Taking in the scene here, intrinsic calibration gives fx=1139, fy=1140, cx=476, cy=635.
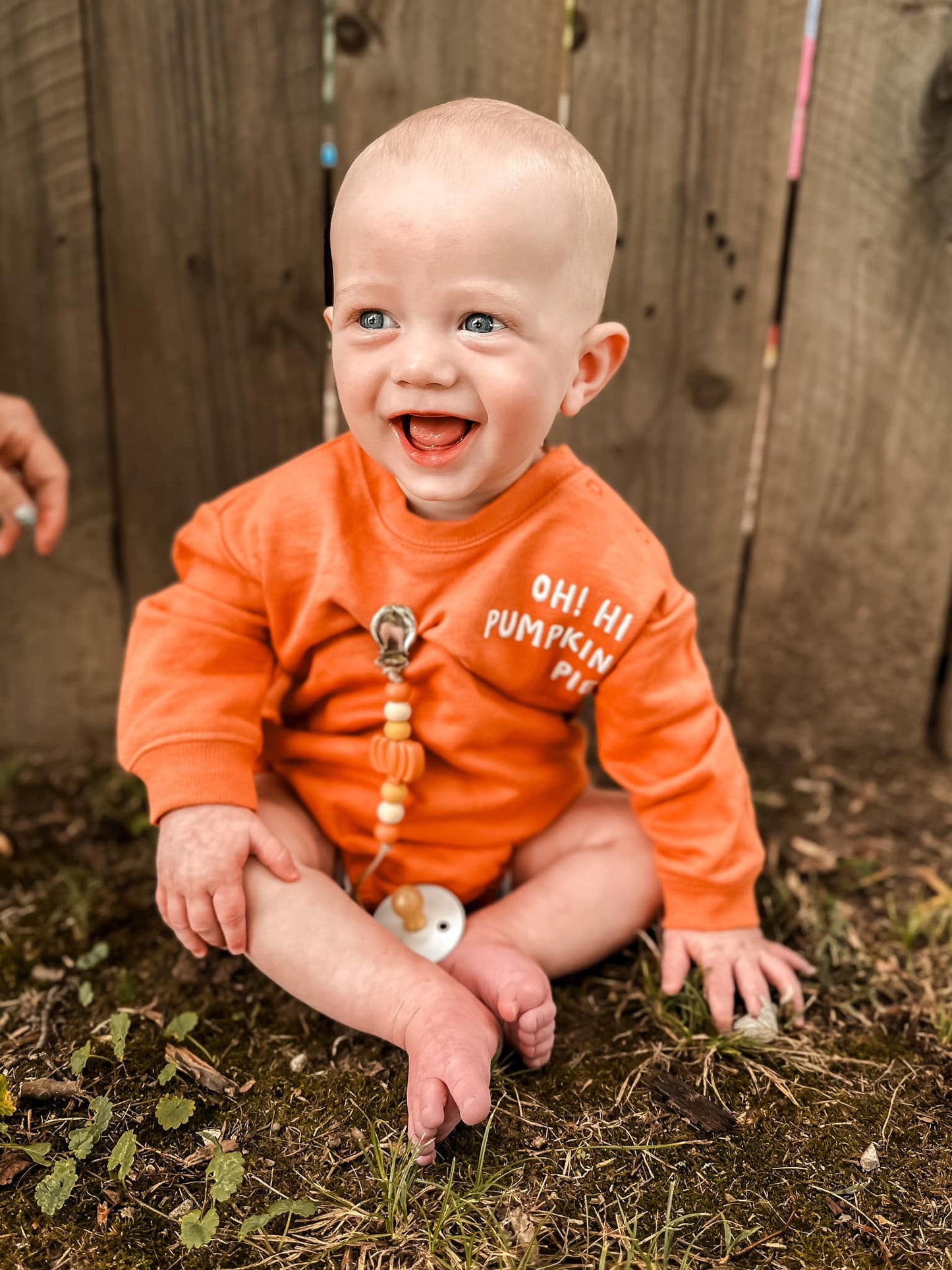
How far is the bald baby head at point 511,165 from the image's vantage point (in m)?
1.28

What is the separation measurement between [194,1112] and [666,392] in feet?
4.75

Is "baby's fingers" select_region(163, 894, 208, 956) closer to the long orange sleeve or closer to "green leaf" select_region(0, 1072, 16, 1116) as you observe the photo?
the long orange sleeve

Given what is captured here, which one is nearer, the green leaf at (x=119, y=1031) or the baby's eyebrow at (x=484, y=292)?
the baby's eyebrow at (x=484, y=292)

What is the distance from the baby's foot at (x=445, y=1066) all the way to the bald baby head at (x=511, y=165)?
88 centimetres

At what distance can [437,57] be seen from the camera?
1.89m

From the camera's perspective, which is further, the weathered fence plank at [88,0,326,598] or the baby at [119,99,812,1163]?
the weathered fence plank at [88,0,326,598]

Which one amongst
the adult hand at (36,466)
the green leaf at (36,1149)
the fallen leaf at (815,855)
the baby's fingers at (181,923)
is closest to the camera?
the green leaf at (36,1149)

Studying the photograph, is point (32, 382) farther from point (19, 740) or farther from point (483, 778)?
point (483, 778)

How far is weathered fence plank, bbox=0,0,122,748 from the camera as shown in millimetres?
1883

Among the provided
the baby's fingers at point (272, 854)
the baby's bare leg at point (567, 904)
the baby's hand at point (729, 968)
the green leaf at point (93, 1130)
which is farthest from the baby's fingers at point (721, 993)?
the green leaf at point (93, 1130)

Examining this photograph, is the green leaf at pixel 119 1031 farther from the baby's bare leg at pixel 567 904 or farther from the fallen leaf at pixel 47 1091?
the baby's bare leg at pixel 567 904

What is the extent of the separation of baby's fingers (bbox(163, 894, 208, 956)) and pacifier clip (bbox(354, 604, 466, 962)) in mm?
268

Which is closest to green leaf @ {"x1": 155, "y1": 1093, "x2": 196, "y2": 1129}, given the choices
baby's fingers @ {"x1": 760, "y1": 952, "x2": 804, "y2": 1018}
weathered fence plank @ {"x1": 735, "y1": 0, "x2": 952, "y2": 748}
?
baby's fingers @ {"x1": 760, "y1": 952, "x2": 804, "y2": 1018}

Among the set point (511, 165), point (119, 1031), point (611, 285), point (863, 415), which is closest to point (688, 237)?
point (611, 285)
